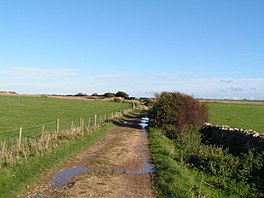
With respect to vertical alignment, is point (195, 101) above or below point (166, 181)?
above

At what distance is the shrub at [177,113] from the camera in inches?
1264

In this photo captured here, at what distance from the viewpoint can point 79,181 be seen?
500 inches

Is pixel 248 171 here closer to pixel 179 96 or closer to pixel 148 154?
pixel 148 154

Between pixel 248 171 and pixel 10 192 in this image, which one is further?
pixel 248 171

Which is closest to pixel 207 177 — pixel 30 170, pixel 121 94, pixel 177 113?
pixel 30 170

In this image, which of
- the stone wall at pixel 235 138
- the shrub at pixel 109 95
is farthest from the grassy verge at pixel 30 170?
the shrub at pixel 109 95

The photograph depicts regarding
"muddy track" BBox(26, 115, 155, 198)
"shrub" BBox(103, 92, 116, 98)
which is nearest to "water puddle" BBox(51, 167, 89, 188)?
"muddy track" BBox(26, 115, 155, 198)

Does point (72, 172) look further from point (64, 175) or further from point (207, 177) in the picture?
point (207, 177)

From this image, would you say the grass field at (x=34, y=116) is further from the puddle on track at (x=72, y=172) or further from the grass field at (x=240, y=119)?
the grass field at (x=240, y=119)

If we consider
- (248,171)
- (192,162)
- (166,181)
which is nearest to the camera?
(166,181)

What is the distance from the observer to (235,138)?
2334cm

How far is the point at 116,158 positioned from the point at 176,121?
16364 millimetres

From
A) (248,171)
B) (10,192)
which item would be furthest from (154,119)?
(10,192)

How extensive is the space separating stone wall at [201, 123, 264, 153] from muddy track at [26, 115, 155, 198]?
20.3 ft
